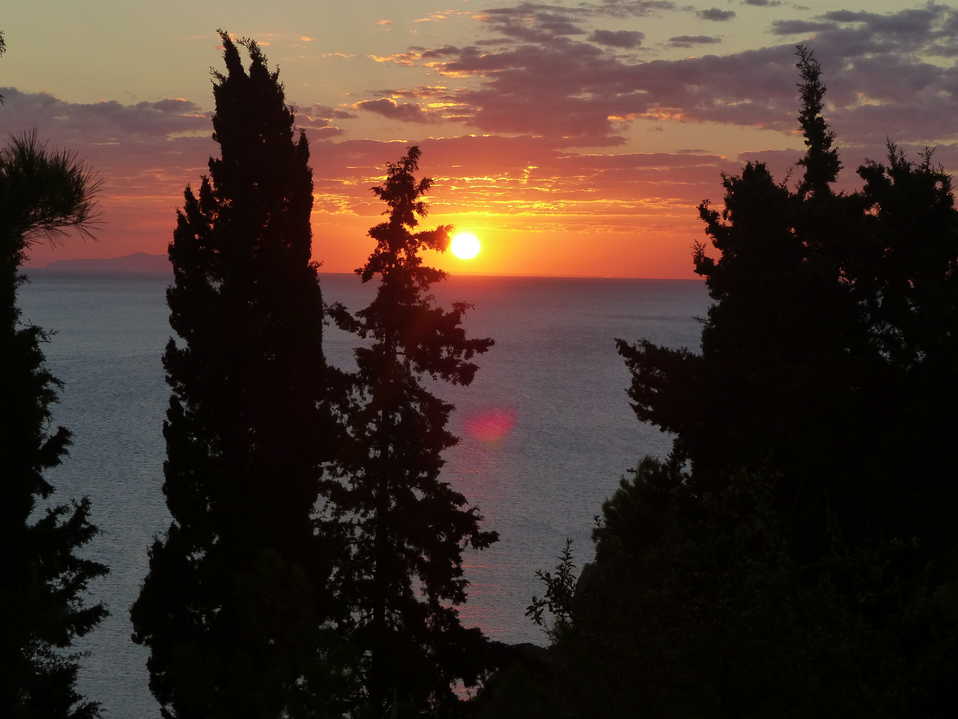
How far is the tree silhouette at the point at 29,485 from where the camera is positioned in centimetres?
1143

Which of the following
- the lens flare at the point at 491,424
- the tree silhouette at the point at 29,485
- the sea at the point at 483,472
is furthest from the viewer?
the lens flare at the point at 491,424

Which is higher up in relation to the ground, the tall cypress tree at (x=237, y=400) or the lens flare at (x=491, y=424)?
the tall cypress tree at (x=237, y=400)

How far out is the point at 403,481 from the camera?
24.1 m

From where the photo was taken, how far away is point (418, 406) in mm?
27812

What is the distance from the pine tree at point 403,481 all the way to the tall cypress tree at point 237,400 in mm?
1249

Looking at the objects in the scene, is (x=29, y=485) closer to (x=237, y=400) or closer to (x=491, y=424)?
(x=237, y=400)

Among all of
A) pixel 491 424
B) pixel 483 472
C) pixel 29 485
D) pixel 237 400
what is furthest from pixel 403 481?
pixel 491 424

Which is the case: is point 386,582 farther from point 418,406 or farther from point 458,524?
point 418,406

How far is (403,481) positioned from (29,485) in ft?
28.0

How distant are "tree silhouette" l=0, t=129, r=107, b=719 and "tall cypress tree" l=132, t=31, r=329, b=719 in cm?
252

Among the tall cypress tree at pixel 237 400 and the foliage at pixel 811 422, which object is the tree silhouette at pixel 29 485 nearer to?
the tall cypress tree at pixel 237 400

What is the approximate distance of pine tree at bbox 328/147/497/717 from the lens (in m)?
23.9

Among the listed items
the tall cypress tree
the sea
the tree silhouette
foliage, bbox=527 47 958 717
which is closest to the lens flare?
the sea

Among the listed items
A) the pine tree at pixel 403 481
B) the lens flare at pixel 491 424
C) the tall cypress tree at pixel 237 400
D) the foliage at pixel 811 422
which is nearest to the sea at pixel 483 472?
the lens flare at pixel 491 424
